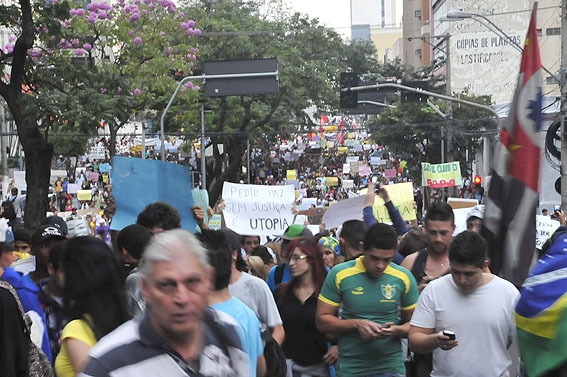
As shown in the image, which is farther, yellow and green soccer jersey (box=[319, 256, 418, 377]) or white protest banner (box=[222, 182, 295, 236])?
white protest banner (box=[222, 182, 295, 236])

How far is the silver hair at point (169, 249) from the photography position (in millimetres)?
2904

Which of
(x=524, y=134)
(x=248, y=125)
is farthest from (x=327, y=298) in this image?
(x=248, y=125)

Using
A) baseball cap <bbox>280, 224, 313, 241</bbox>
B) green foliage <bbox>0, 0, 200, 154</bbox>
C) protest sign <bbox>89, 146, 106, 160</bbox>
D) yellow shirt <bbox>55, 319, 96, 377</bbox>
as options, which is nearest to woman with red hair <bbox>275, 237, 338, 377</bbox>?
baseball cap <bbox>280, 224, 313, 241</bbox>

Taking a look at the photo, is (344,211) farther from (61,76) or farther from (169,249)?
(169,249)

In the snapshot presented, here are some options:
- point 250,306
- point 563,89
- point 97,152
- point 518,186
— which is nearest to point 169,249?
point 518,186

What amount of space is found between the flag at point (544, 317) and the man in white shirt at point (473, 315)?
72.6 inches

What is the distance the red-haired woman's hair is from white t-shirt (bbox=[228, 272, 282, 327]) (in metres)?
0.77

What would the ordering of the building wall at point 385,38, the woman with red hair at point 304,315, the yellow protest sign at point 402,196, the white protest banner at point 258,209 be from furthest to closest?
1. the building wall at point 385,38
2. the yellow protest sign at point 402,196
3. the white protest banner at point 258,209
4. the woman with red hair at point 304,315

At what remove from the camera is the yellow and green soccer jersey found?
5.98 meters

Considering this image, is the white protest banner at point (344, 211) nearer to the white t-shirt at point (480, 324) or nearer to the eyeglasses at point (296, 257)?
the eyeglasses at point (296, 257)

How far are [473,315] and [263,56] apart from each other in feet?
130

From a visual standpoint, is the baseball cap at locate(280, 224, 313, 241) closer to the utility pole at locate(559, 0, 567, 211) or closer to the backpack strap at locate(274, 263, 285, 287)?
the backpack strap at locate(274, 263, 285, 287)

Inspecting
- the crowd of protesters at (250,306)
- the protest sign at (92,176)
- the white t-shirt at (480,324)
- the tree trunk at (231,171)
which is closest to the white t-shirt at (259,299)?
the crowd of protesters at (250,306)

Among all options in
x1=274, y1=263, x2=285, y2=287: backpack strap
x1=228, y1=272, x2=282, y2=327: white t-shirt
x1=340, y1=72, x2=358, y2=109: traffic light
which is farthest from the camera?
x1=340, y1=72, x2=358, y2=109: traffic light
